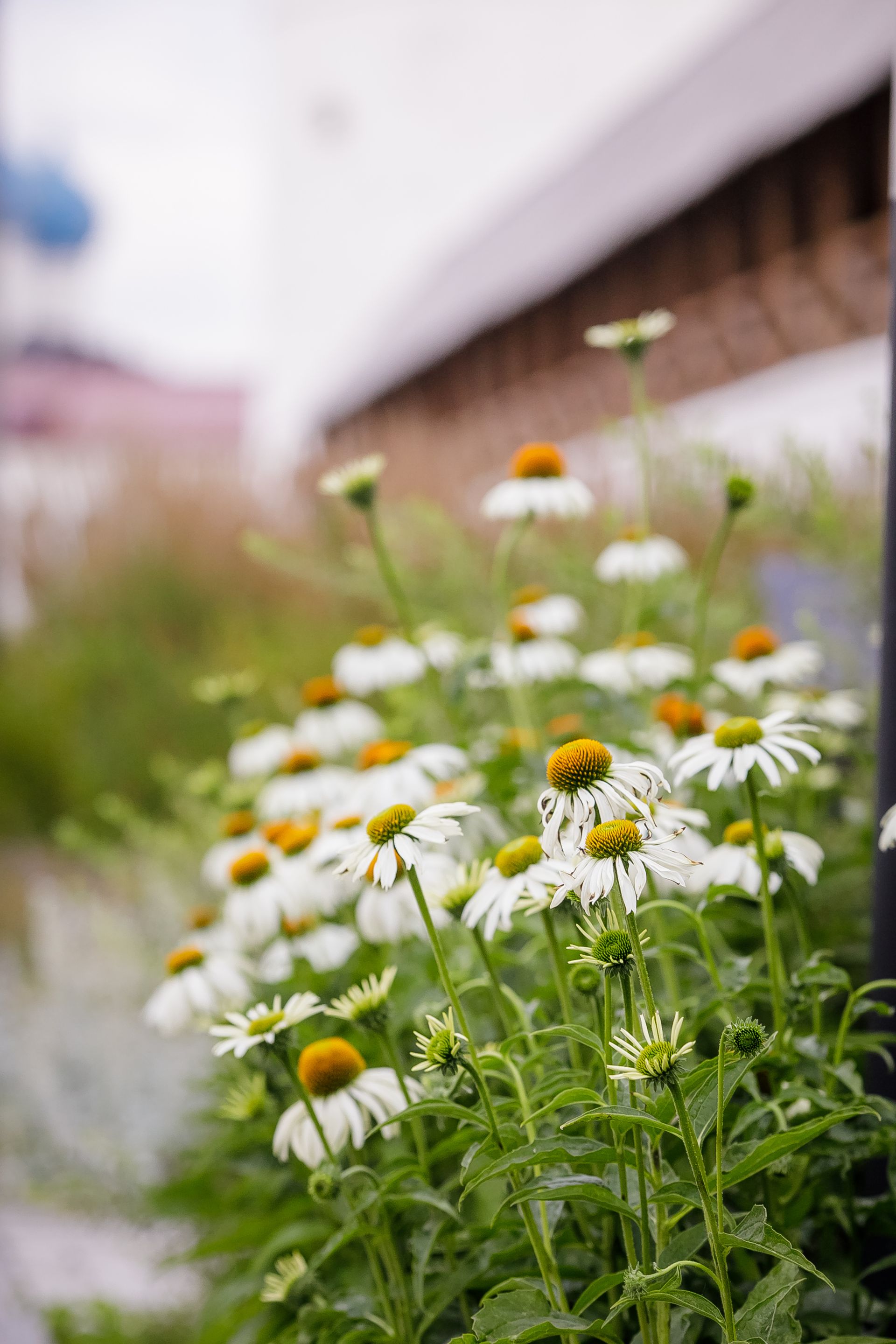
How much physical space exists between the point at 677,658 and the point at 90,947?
1090 mm

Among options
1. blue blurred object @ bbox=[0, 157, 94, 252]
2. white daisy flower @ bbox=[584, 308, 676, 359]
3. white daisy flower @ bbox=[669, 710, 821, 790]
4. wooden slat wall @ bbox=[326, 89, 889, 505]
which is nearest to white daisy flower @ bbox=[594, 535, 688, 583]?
white daisy flower @ bbox=[584, 308, 676, 359]

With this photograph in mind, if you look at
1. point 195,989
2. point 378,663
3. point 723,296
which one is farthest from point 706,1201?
point 723,296

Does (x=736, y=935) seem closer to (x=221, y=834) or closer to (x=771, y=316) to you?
(x=221, y=834)

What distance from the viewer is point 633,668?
33.7 inches

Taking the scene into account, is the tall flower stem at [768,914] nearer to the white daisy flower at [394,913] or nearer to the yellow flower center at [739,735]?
the yellow flower center at [739,735]

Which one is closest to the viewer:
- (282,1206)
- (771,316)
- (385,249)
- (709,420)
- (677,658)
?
(282,1206)

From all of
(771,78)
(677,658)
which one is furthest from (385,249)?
(677,658)

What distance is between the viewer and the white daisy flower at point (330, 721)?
0.92 m

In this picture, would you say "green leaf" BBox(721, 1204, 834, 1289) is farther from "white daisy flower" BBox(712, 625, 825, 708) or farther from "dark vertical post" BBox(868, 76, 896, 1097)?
"white daisy flower" BBox(712, 625, 825, 708)

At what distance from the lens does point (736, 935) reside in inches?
29.5

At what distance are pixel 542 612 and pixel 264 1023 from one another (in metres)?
0.57

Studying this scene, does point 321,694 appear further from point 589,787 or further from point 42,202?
point 42,202

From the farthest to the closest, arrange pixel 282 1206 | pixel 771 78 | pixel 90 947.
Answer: pixel 771 78
pixel 90 947
pixel 282 1206

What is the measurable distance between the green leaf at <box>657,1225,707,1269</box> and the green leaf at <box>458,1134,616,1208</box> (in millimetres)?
53
